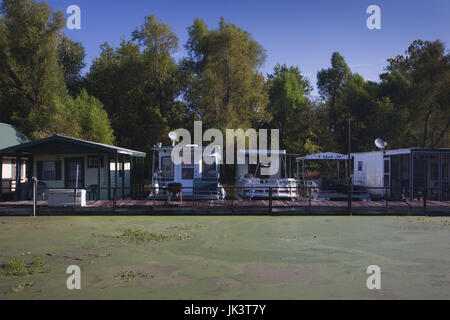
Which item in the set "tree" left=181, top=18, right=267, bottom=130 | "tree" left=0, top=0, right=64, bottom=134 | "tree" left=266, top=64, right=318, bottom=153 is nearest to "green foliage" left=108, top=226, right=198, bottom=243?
"tree" left=181, top=18, right=267, bottom=130

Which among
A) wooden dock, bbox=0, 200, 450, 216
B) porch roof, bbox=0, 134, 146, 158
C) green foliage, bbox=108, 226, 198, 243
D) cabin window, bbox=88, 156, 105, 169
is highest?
porch roof, bbox=0, 134, 146, 158

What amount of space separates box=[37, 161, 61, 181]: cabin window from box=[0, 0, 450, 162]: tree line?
7.36m

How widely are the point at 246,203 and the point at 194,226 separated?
405cm

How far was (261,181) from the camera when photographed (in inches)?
736

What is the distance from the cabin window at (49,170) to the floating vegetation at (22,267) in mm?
11845

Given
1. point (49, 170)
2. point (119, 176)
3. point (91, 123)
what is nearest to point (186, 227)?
point (49, 170)

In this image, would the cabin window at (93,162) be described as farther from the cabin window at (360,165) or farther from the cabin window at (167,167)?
the cabin window at (360,165)

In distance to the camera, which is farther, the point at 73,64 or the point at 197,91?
the point at 73,64

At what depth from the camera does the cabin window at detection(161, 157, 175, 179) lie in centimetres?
1889

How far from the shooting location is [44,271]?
7.83m

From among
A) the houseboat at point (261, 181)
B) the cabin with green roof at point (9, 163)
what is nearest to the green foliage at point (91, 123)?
the cabin with green roof at point (9, 163)

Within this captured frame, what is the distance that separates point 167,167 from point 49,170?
5872 mm

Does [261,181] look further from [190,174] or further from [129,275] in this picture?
[129,275]

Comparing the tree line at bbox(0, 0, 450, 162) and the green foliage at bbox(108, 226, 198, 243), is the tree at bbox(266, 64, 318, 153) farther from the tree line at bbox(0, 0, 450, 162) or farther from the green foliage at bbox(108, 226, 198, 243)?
the green foliage at bbox(108, 226, 198, 243)
